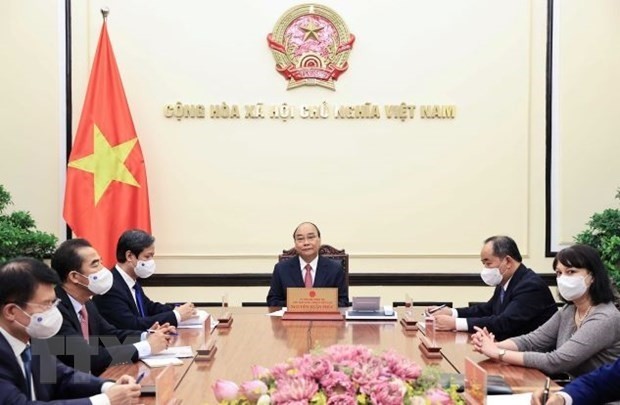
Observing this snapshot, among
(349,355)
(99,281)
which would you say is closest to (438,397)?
(349,355)

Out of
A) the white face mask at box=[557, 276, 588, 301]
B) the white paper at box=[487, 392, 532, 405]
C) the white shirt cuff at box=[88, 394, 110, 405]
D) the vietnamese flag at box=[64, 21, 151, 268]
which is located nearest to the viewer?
the white shirt cuff at box=[88, 394, 110, 405]

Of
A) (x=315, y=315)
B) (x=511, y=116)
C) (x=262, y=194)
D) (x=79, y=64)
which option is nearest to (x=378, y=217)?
(x=262, y=194)

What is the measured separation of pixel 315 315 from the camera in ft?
13.3

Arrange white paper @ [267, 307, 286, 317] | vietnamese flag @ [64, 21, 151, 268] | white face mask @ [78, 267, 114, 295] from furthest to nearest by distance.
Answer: vietnamese flag @ [64, 21, 151, 268]
white paper @ [267, 307, 286, 317]
white face mask @ [78, 267, 114, 295]

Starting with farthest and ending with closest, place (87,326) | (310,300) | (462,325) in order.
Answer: (310,300)
(462,325)
(87,326)

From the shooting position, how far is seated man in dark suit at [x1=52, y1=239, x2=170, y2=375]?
2830 mm

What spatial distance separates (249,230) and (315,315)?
185 centimetres

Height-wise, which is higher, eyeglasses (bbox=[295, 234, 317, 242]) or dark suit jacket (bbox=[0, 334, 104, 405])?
eyeglasses (bbox=[295, 234, 317, 242])

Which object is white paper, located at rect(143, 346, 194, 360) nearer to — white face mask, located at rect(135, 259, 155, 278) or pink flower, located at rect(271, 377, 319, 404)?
white face mask, located at rect(135, 259, 155, 278)

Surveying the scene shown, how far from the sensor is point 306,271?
4.82 metres

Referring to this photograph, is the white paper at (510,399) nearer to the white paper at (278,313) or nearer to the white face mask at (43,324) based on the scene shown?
the white face mask at (43,324)

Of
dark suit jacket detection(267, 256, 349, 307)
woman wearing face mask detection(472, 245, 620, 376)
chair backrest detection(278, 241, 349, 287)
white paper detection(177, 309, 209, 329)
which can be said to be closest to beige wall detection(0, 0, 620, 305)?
chair backrest detection(278, 241, 349, 287)

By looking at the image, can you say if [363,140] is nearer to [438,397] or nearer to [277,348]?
[277,348]

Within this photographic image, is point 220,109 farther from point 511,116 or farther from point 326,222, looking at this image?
point 511,116
